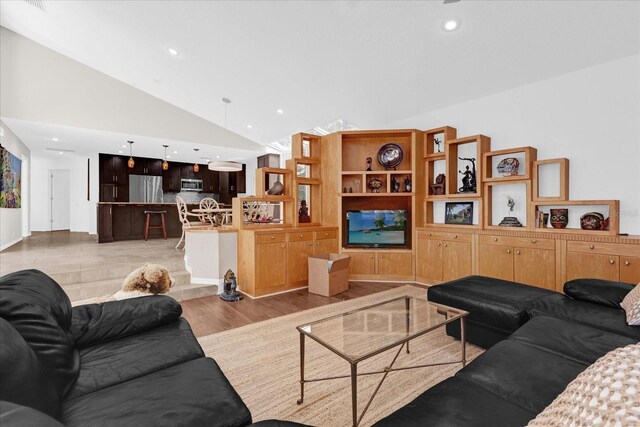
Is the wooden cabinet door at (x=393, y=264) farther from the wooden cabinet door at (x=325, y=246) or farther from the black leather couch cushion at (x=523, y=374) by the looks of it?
the black leather couch cushion at (x=523, y=374)

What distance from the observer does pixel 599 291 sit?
216 centimetres

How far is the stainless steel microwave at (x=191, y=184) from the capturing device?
989 cm

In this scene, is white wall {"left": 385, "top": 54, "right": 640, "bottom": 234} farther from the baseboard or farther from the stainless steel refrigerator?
the stainless steel refrigerator

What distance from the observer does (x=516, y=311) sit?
2.14m

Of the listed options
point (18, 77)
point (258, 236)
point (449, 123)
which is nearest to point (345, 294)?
point (258, 236)

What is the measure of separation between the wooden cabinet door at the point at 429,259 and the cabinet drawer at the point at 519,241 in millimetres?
624

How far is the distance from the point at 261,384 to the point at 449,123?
434 cm

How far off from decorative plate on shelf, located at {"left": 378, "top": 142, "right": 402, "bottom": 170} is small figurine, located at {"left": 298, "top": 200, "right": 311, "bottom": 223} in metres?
1.44

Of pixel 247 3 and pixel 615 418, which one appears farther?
pixel 247 3

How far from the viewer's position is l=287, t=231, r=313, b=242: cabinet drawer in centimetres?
425

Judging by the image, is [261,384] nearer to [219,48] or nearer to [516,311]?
[516,311]

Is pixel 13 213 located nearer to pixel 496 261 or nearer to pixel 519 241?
pixel 496 261

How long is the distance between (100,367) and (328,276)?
2.75m

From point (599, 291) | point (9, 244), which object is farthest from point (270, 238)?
point (9, 244)
